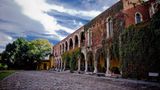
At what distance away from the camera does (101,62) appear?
2511 cm

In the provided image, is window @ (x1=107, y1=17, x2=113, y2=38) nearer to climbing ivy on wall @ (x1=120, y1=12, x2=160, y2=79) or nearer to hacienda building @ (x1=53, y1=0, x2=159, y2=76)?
hacienda building @ (x1=53, y1=0, x2=159, y2=76)

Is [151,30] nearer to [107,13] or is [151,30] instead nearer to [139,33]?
[139,33]

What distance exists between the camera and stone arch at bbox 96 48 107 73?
75.4ft

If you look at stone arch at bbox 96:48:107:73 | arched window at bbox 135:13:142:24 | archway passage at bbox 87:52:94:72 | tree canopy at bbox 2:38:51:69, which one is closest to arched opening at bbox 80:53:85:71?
archway passage at bbox 87:52:94:72

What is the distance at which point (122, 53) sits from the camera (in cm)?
1695

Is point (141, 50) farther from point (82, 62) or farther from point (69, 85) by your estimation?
point (82, 62)

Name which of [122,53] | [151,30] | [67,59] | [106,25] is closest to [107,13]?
[106,25]

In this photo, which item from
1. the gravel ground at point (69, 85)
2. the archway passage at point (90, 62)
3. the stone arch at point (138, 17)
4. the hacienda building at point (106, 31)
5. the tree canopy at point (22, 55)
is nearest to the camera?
the gravel ground at point (69, 85)

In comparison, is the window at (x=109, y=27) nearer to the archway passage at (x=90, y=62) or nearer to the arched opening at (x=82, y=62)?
the archway passage at (x=90, y=62)

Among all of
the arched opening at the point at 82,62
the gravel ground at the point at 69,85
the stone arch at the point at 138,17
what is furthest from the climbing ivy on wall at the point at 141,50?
the arched opening at the point at 82,62

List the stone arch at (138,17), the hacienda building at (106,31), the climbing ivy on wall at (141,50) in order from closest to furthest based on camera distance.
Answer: the climbing ivy on wall at (141,50)
the hacienda building at (106,31)
the stone arch at (138,17)

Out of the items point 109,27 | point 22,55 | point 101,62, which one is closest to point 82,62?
point 101,62

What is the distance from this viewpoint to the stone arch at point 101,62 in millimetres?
22978

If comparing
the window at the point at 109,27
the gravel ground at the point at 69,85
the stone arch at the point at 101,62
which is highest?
the window at the point at 109,27
